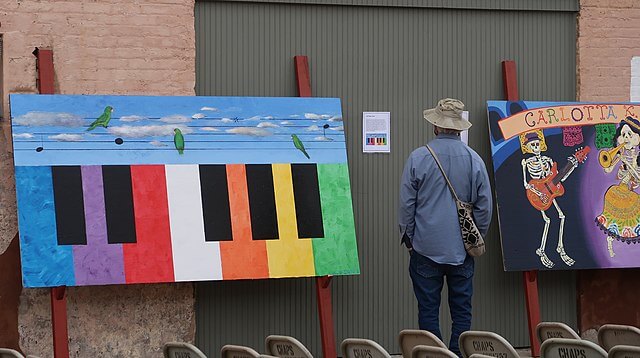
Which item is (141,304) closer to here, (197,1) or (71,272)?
(71,272)

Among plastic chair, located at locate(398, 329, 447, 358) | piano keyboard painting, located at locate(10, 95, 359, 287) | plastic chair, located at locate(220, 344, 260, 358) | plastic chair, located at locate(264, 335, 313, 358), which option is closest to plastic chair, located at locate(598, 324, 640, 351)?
plastic chair, located at locate(398, 329, 447, 358)

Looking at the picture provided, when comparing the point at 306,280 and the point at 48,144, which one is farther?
the point at 306,280

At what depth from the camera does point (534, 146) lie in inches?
352

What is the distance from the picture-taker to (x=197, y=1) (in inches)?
345

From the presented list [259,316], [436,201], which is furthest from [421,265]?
[259,316]

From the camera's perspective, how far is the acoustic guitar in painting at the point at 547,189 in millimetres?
8898

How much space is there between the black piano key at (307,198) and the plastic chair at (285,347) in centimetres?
254

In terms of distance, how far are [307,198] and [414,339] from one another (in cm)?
259

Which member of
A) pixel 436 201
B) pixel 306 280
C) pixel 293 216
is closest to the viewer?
pixel 436 201

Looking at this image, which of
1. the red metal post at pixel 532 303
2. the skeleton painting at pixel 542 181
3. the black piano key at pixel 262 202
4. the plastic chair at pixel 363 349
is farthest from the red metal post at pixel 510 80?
the plastic chair at pixel 363 349

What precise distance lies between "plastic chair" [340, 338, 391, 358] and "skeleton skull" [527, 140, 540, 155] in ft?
12.0

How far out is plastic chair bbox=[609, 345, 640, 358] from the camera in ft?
16.3

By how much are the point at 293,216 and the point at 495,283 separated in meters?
1.89

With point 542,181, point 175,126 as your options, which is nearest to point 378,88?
point 542,181
